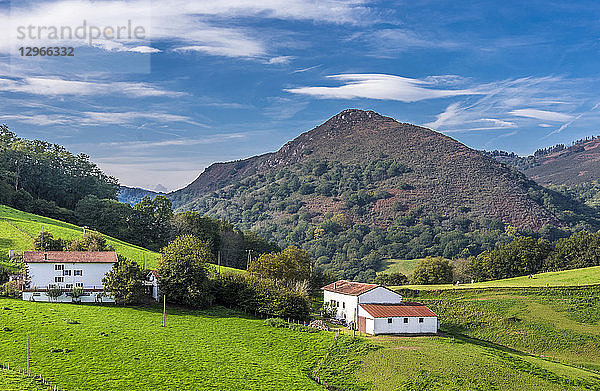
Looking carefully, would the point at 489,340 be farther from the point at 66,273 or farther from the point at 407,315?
the point at 66,273

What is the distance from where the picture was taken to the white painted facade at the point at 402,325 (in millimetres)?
55969

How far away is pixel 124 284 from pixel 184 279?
20.4 feet

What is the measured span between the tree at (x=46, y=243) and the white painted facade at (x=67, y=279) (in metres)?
11.9

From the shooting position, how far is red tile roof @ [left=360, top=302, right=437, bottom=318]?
56.4 m

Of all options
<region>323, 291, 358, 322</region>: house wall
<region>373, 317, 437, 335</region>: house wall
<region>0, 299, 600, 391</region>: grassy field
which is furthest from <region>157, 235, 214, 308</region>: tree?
<region>373, 317, 437, 335</region>: house wall

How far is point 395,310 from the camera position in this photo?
57875mm

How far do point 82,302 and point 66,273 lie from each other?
3.45 metres

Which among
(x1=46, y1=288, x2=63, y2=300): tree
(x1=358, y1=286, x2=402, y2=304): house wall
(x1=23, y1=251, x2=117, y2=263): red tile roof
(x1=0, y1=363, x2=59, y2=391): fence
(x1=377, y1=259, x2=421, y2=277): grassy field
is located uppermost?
(x1=23, y1=251, x2=117, y2=263): red tile roof

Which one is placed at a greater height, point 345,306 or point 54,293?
point 54,293

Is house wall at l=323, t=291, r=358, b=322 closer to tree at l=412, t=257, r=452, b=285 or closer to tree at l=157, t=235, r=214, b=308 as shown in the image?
tree at l=157, t=235, r=214, b=308

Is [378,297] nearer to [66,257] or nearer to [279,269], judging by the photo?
[279,269]

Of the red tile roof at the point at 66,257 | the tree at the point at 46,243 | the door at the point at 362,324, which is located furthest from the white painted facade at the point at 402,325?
the tree at the point at 46,243

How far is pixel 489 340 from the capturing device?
62.5m

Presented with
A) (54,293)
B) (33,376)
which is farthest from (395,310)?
(54,293)
